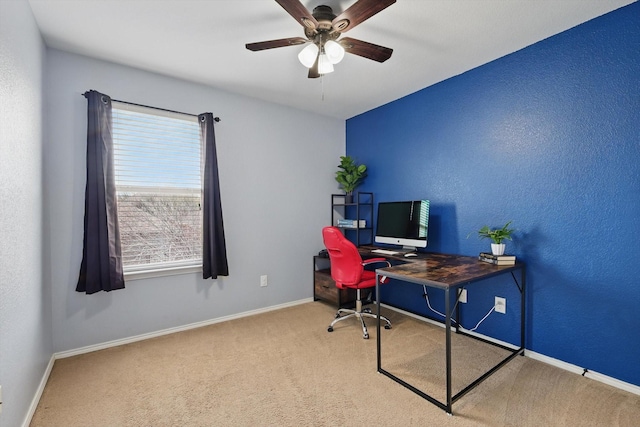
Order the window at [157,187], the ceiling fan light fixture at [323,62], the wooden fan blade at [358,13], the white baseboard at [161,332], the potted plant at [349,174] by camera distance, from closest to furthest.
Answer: the wooden fan blade at [358,13] → the ceiling fan light fixture at [323,62] → the white baseboard at [161,332] → the window at [157,187] → the potted plant at [349,174]

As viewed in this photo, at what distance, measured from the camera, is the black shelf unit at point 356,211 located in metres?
3.73

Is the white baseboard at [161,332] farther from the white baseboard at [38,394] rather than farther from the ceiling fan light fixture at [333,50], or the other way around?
the ceiling fan light fixture at [333,50]

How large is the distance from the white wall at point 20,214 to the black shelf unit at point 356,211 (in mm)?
2826


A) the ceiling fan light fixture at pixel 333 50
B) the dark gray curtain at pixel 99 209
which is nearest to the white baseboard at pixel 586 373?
the ceiling fan light fixture at pixel 333 50

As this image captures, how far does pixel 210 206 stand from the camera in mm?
2877

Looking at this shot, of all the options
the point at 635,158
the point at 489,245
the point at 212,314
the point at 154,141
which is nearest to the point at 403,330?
the point at 489,245

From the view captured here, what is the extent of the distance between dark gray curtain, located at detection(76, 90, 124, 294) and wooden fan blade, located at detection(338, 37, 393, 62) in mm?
1972

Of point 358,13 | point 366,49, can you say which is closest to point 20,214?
point 358,13

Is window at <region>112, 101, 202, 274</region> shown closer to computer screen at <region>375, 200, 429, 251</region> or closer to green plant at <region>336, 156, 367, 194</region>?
green plant at <region>336, 156, 367, 194</region>

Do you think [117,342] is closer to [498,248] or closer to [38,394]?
[38,394]

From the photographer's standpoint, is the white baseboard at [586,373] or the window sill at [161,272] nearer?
the white baseboard at [586,373]

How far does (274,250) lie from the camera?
11.4ft

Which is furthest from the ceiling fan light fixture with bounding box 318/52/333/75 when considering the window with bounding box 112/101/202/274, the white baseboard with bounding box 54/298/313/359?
the white baseboard with bounding box 54/298/313/359

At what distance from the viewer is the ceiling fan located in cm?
156
